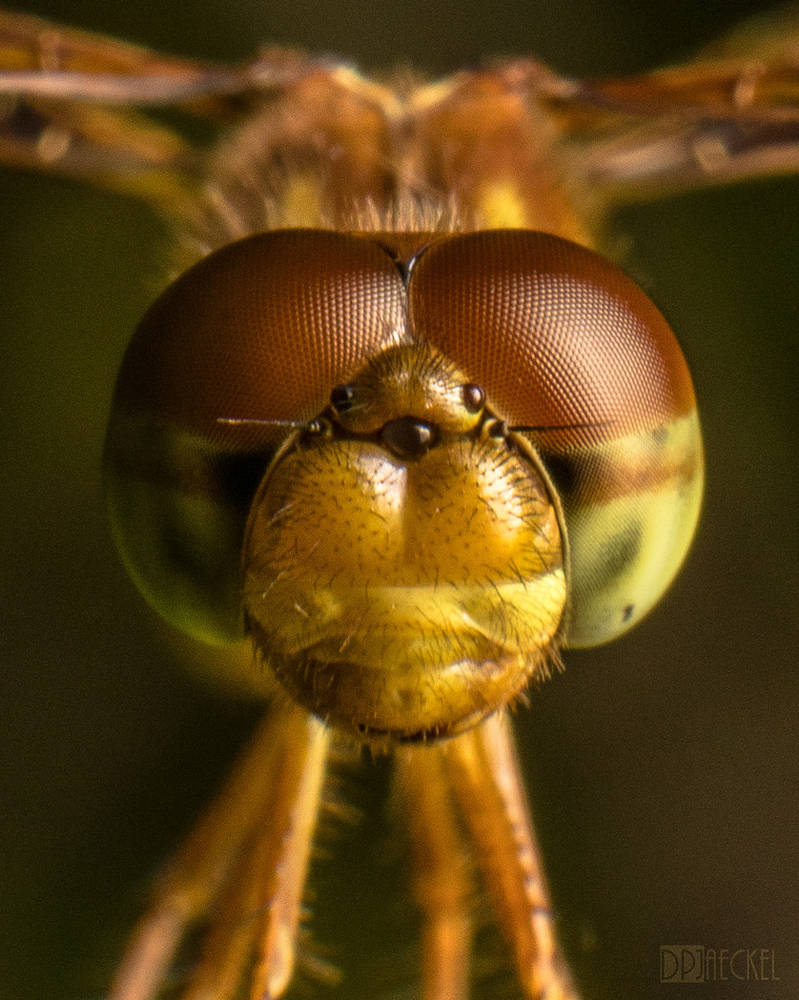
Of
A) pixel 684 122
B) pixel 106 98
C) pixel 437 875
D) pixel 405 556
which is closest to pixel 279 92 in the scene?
pixel 106 98

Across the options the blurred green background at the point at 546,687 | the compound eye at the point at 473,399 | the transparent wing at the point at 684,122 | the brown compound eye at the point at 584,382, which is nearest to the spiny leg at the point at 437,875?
the blurred green background at the point at 546,687

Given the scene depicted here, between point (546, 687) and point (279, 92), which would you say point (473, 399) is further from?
point (546, 687)

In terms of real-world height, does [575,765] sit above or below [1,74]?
below

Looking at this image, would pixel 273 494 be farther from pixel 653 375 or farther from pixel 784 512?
pixel 784 512

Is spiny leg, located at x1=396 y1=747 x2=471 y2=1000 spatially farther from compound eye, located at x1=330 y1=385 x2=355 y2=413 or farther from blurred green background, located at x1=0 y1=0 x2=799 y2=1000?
compound eye, located at x1=330 y1=385 x2=355 y2=413

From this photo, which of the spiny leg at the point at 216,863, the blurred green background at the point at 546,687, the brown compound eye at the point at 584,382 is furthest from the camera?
the blurred green background at the point at 546,687

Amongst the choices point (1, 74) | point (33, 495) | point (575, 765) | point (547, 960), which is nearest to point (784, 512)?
point (575, 765)

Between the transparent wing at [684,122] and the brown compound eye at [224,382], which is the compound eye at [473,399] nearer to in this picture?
the brown compound eye at [224,382]

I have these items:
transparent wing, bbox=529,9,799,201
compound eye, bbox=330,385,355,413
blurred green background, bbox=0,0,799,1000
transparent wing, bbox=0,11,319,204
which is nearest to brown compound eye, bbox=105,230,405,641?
compound eye, bbox=330,385,355,413
